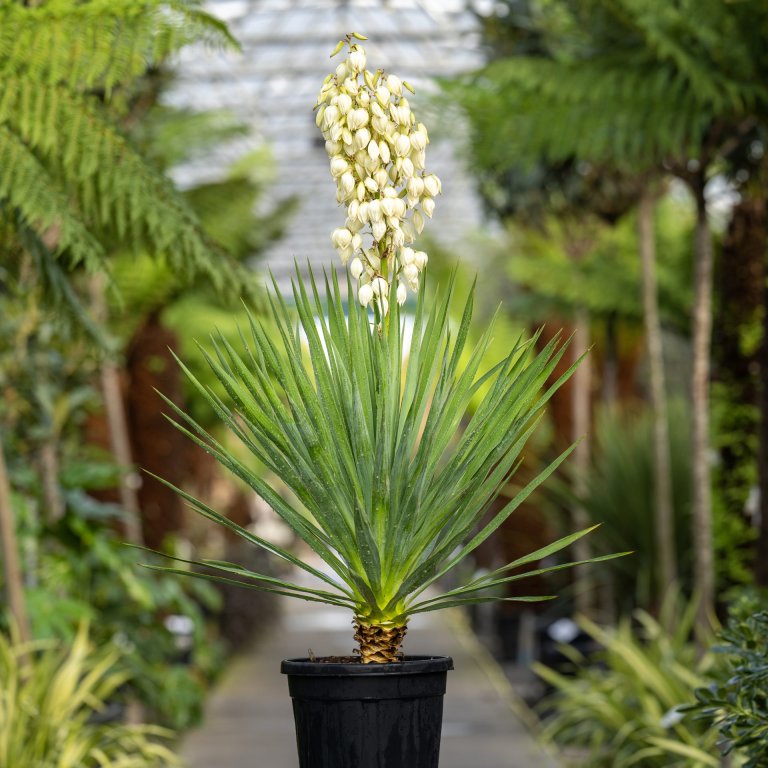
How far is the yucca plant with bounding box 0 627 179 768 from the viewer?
13.7 ft

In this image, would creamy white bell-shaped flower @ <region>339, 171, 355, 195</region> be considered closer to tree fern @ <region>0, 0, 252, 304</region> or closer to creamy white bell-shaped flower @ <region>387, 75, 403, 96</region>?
creamy white bell-shaped flower @ <region>387, 75, 403, 96</region>

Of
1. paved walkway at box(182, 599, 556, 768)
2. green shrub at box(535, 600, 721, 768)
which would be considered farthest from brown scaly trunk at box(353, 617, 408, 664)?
paved walkway at box(182, 599, 556, 768)

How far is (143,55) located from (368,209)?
3.77 feet

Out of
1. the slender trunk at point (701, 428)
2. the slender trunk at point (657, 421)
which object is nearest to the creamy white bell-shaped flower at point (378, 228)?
the slender trunk at point (701, 428)

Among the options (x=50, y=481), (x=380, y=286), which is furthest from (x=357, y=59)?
(x=50, y=481)

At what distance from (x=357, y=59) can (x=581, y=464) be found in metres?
6.05

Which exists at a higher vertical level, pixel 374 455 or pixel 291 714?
pixel 374 455

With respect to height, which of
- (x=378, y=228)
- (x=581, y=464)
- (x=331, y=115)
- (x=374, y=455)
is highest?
(x=581, y=464)

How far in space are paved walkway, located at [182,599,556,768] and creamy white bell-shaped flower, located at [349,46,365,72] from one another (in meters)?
4.54

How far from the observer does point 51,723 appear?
14.2 ft

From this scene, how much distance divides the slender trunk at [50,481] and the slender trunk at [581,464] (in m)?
2.71

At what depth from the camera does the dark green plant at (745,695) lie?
2.82 metres

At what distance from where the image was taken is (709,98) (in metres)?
4.68

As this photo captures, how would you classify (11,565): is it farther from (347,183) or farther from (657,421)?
(657,421)
